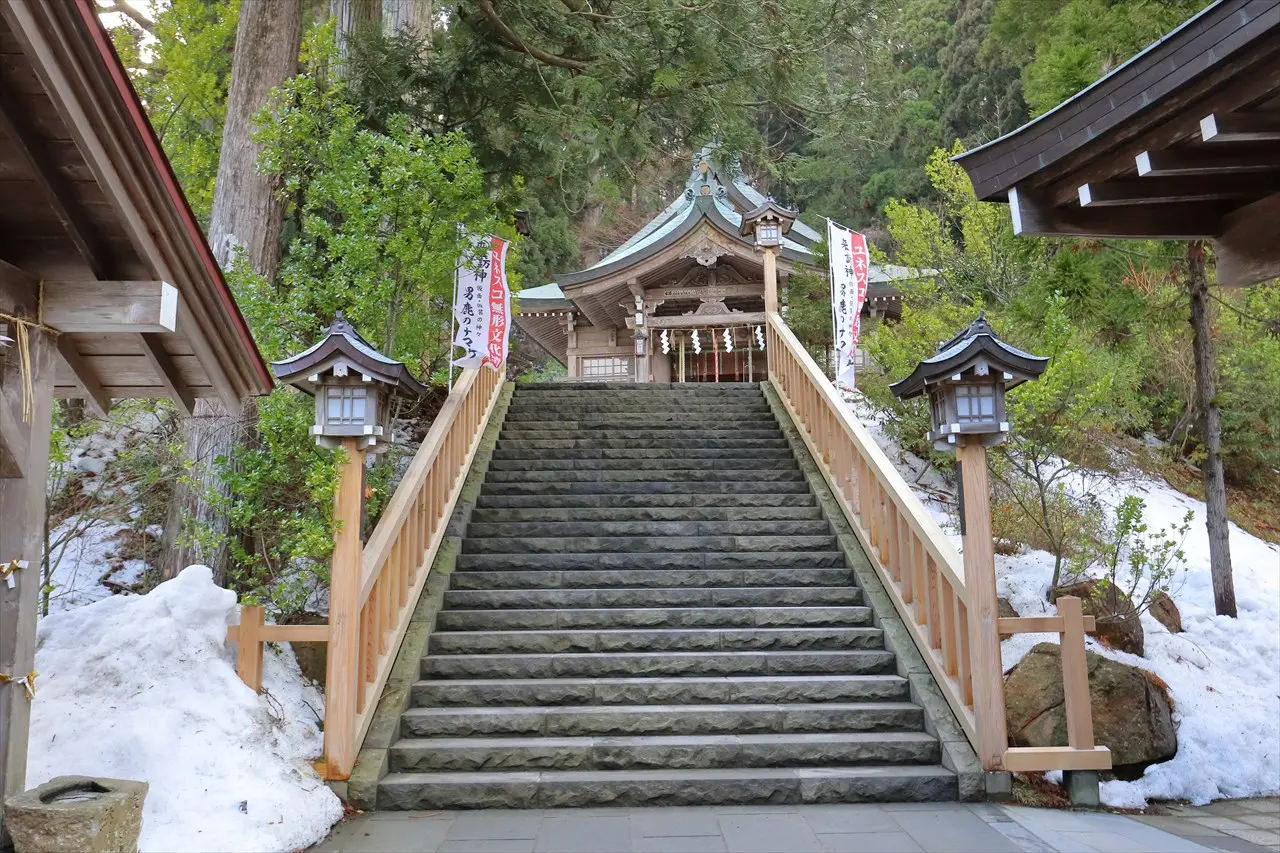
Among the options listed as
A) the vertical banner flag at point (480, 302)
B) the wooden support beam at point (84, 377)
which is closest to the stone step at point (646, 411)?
the vertical banner flag at point (480, 302)

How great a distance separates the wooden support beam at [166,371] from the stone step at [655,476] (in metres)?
4.02

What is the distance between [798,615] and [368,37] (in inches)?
254

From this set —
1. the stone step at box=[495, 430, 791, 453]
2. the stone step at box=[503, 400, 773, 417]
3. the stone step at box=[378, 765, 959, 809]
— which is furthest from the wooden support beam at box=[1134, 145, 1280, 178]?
the stone step at box=[503, 400, 773, 417]

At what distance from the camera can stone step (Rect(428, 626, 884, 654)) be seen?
5.45 metres

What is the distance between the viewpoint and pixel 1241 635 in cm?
694

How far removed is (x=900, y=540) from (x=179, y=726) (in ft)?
14.7

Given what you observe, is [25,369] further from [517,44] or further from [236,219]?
[517,44]

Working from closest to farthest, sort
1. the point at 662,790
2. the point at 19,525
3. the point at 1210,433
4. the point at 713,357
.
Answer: the point at 19,525 → the point at 662,790 → the point at 1210,433 → the point at 713,357

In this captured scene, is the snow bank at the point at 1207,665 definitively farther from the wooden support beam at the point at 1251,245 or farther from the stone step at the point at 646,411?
the wooden support beam at the point at 1251,245

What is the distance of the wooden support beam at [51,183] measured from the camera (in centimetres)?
280

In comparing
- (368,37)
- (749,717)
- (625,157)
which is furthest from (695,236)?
(749,717)

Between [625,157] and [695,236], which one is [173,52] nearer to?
[625,157]

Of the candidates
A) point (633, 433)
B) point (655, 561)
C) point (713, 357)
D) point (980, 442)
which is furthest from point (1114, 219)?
point (713, 357)

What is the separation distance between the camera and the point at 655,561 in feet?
21.2
